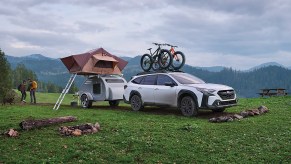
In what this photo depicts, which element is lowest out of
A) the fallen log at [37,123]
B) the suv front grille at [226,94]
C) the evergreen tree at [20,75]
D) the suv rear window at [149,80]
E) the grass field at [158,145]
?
the grass field at [158,145]

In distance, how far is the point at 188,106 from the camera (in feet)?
55.8

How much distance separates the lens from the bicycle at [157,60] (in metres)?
21.2

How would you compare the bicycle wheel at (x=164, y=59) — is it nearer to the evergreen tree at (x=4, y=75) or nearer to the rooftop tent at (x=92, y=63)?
the rooftop tent at (x=92, y=63)

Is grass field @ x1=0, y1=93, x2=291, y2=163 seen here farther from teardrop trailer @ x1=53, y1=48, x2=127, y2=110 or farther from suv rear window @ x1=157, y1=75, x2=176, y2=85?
teardrop trailer @ x1=53, y1=48, x2=127, y2=110

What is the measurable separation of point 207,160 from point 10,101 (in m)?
24.8

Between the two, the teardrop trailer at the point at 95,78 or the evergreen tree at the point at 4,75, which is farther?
the evergreen tree at the point at 4,75

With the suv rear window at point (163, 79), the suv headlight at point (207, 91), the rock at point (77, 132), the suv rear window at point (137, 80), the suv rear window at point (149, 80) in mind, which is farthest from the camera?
the suv rear window at point (137, 80)

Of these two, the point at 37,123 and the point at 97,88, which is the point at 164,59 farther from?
the point at 37,123

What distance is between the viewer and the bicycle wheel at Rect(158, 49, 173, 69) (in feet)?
68.9

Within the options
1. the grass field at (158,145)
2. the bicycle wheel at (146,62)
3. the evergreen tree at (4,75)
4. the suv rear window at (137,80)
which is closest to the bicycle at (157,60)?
the bicycle wheel at (146,62)

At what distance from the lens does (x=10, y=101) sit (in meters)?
30.2

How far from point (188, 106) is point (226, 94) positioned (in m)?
1.91

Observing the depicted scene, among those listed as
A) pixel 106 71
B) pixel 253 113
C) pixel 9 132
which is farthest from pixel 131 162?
pixel 106 71

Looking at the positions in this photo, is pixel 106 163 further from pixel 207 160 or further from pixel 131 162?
pixel 207 160
